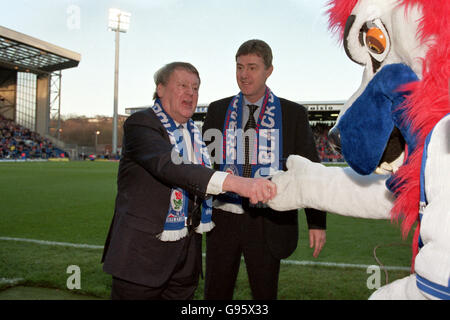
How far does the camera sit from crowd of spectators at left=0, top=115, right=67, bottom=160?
3031cm

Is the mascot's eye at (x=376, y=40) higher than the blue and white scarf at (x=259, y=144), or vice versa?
the mascot's eye at (x=376, y=40)

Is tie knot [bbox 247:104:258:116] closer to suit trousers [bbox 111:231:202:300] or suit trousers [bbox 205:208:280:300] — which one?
suit trousers [bbox 205:208:280:300]

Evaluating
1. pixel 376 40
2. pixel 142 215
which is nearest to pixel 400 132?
pixel 376 40

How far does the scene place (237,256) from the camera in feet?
6.95

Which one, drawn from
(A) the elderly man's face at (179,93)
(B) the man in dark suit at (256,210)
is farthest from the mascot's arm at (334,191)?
(A) the elderly man's face at (179,93)

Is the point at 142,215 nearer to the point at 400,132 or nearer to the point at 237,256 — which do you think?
the point at 237,256

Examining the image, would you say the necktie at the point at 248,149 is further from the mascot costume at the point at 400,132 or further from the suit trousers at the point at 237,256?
the mascot costume at the point at 400,132

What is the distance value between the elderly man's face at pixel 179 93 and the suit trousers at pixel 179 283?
2.11 feet

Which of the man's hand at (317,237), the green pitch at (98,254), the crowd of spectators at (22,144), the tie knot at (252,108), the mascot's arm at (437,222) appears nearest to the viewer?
the mascot's arm at (437,222)

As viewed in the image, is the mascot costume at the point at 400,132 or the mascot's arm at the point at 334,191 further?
the mascot's arm at the point at 334,191

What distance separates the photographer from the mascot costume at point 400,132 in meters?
0.81

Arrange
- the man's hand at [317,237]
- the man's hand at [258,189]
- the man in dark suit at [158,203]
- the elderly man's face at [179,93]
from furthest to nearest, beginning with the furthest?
the man's hand at [317,237]
the elderly man's face at [179,93]
the man in dark suit at [158,203]
the man's hand at [258,189]

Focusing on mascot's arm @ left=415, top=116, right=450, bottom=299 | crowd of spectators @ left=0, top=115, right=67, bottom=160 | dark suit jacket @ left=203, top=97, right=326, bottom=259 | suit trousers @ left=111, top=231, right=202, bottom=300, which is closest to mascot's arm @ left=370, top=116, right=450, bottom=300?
mascot's arm @ left=415, top=116, right=450, bottom=299

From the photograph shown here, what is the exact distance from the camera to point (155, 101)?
208cm
